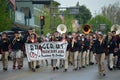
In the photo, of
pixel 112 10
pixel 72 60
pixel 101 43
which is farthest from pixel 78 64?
pixel 112 10

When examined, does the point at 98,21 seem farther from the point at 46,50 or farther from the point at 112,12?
the point at 46,50

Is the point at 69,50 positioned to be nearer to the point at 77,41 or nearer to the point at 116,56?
the point at 77,41

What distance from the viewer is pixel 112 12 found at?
132000 millimetres

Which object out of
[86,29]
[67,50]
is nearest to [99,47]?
[67,50]

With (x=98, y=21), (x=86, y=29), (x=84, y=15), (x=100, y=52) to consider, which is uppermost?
(x=84, y=15)

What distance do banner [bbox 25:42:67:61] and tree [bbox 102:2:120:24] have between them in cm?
10089

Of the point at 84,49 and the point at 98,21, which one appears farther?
the point at 98,21

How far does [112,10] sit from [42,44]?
107m

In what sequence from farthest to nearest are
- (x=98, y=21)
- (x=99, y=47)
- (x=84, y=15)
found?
1. (x=84, y=15)
2. (x=98, y=21)
3. (x=99, y=47)

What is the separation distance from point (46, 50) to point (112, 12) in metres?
108

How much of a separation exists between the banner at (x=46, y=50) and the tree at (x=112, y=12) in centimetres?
10089

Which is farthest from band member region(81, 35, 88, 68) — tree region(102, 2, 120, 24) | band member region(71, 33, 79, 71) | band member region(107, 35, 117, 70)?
tree region(102, 2, 120, 24)

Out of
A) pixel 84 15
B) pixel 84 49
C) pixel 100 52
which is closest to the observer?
pixel 100 52

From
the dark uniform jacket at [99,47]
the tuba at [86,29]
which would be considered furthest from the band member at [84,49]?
the dark uniform jacket at [99,47]
